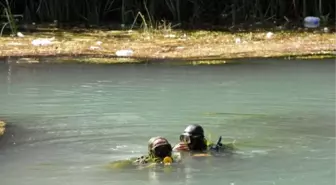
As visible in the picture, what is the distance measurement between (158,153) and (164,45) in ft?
31.3

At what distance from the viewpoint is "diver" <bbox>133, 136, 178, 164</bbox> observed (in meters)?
6.18

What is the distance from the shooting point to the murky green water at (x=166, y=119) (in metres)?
6.07

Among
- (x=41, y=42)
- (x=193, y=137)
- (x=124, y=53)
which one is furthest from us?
(x=41, y=42)

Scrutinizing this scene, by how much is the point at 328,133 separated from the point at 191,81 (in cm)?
362

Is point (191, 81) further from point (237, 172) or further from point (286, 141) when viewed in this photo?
point (237, 172)

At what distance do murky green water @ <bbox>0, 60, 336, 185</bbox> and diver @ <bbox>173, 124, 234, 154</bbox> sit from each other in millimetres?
188

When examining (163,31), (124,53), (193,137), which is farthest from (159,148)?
(163,31)

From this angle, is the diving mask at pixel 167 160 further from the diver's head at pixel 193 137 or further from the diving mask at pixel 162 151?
the diver's head at pixel 193 137

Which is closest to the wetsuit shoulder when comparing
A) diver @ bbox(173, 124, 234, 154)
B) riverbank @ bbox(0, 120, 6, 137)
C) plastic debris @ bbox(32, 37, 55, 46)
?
diver @ bbox(173, 124, 234, 154)

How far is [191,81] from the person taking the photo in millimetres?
10906

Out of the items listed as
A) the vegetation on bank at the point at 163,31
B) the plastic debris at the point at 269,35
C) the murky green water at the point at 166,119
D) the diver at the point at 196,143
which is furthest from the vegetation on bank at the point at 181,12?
the diver at the point at 196,143

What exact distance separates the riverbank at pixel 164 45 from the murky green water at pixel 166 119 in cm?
138

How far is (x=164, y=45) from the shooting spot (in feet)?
51.4

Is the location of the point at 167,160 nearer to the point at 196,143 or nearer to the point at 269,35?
the point at 196,143
